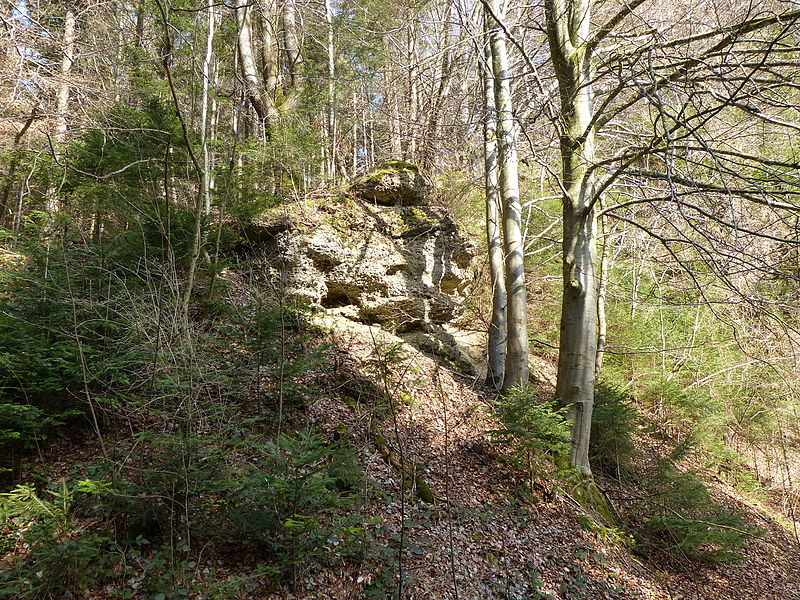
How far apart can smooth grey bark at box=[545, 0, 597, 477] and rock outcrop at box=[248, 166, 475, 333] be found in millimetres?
3377

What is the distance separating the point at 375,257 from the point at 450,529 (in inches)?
225

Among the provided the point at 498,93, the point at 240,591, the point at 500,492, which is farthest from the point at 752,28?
the point at 240,591

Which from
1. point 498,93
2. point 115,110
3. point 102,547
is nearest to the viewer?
point 102,547

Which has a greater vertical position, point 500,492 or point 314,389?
point 314,389

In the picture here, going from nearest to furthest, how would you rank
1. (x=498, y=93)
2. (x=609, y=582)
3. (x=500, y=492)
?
1. (x=609, y=582)
2. (x=500, y=492)
3. (x=498, y=93)

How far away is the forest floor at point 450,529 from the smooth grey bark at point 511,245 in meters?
0.88

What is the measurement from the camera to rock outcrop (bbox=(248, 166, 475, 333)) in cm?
767

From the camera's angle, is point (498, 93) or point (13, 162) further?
point (498, 93)

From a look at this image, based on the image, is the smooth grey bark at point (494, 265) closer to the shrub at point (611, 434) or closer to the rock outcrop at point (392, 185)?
the rock outcrop at point (392, 185)

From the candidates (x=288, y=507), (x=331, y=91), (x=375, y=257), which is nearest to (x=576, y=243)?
(x=375, y=257)

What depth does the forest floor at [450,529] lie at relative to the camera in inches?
142

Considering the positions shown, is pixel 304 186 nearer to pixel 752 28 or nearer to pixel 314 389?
pixel 314 389

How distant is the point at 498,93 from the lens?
7.67m

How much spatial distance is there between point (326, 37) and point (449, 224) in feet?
25.9
